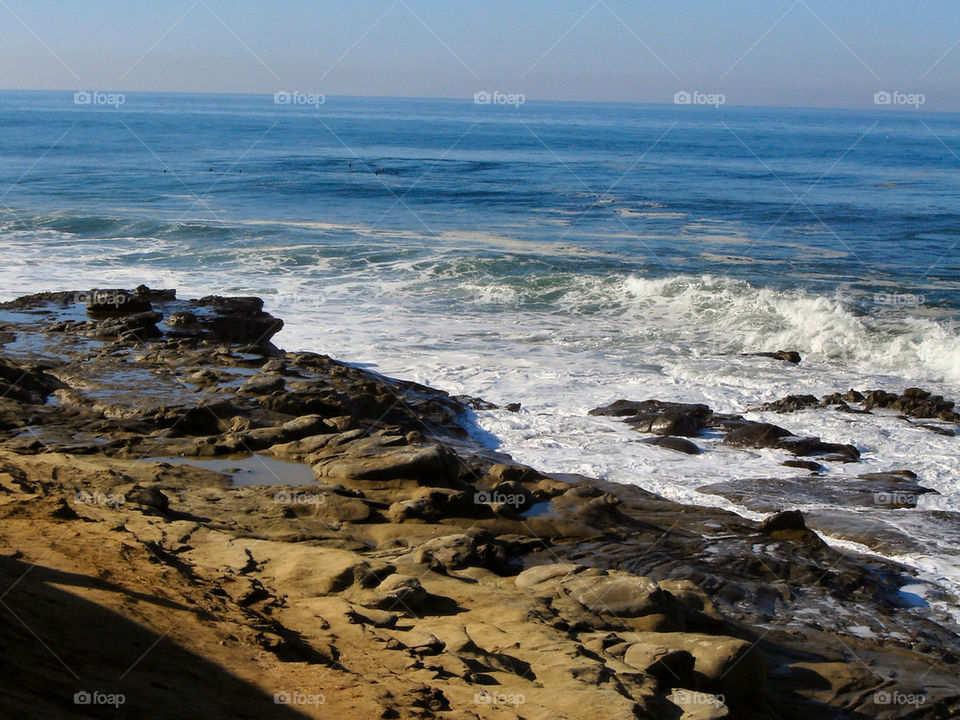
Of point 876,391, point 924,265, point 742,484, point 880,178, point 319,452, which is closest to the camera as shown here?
point 319,452

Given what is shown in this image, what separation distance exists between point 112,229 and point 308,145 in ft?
106

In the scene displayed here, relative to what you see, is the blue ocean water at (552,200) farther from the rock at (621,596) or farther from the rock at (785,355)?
the rock at (621,596)

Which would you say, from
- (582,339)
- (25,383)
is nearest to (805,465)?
(582,339)

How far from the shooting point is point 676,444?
41.5 ft

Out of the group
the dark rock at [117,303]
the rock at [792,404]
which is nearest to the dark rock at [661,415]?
the rock at [792,404]

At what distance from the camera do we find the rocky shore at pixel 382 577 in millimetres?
5492

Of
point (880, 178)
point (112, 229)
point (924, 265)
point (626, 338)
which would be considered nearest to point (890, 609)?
point (626, 338)

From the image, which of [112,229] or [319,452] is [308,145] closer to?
[112,229]

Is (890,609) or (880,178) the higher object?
(880,178)

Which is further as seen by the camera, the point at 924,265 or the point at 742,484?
the point at 924,265

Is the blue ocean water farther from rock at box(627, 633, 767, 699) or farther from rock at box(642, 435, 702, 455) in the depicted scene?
rock at box(627, 633, 767, 699)

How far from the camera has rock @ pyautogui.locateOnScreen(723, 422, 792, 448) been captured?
42.4ft

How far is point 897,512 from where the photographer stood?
1059cm

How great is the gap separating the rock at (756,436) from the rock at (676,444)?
674mm
